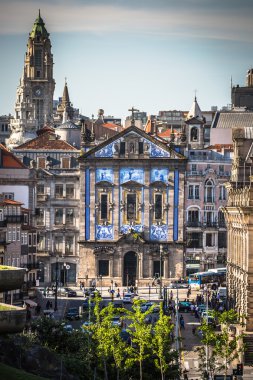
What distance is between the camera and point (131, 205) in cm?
15975

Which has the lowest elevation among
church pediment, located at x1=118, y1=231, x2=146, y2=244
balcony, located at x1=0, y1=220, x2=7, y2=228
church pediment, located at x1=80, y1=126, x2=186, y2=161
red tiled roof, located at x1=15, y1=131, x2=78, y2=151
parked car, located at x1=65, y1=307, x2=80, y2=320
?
parked car, located at x1=65, y1=307, x2=80, y2=320

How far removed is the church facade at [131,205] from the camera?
158250 mm

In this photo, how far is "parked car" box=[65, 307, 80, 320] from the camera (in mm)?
112500

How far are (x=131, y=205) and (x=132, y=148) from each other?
5.18m

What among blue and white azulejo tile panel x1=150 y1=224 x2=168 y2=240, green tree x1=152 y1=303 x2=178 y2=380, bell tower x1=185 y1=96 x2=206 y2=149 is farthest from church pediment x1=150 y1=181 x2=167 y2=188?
green tree x1=152 y1=303 x2=178 y2=380

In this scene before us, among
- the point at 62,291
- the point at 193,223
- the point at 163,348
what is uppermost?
the point at 193,223

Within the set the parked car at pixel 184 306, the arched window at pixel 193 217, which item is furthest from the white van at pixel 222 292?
the arched window at pixel 193 217

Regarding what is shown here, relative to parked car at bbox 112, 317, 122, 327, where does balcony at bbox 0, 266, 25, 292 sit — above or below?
above

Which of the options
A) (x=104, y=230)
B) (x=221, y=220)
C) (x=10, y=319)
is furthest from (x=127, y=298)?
(x=10, y=319)

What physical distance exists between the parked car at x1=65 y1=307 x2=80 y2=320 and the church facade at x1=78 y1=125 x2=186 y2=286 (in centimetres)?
3778

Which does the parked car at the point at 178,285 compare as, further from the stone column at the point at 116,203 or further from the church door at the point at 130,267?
the stone column at the point at 116,203

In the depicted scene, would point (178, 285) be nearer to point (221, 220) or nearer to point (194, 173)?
point (221, 220)

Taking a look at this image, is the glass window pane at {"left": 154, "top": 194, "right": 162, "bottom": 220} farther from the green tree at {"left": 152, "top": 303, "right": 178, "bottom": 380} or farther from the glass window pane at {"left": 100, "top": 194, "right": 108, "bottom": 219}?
the green tree at {"left": 152, "top": 303, "right": 178, "bottom": 380}

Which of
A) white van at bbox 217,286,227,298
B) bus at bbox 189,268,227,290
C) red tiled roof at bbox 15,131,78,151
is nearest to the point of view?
white van at bbox 217,286,227,298
